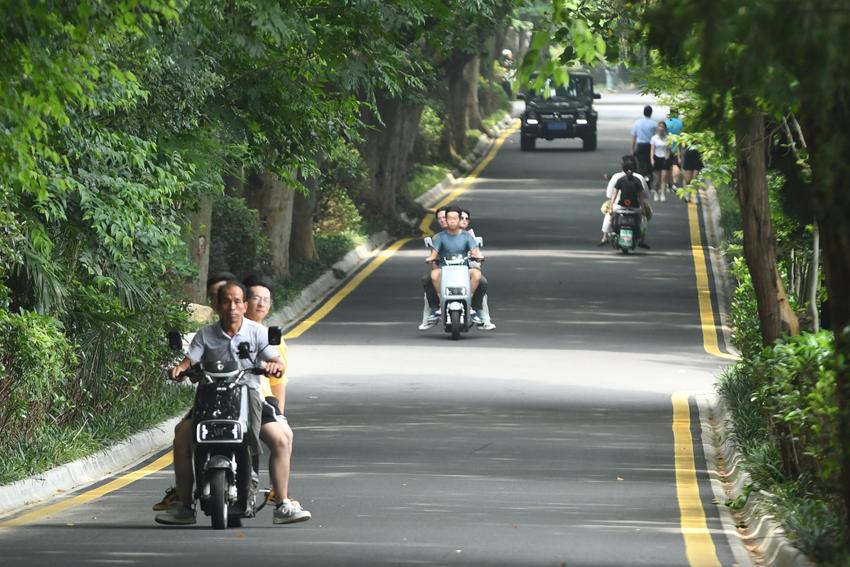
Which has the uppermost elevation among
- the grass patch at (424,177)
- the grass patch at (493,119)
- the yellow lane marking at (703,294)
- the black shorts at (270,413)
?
the grass patch at (493,119)

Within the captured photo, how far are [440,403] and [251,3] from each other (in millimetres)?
5945

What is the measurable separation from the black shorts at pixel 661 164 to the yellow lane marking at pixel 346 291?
8166 mm

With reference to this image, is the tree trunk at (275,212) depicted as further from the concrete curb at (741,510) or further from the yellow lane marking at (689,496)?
the concrete curb at (741,510)

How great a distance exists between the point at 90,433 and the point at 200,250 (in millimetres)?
10366

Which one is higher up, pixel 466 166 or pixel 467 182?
pixel 466 166

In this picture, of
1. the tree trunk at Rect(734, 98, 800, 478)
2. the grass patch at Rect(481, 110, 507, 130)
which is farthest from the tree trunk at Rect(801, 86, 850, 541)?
the grass patch at Rect(481, 110, 507, 130)

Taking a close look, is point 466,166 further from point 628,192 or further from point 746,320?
point 746,320

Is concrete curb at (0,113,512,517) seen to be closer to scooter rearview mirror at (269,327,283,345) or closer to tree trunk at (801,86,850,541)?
scooter rearview mirror at (269,327,283,345)

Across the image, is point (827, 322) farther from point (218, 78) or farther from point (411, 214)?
point (411, 214)

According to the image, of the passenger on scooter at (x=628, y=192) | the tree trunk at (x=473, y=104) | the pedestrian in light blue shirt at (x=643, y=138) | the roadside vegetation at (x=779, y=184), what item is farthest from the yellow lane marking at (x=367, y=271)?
the tree trunk at (x=473, y=104)

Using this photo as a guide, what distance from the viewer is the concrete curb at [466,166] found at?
49.4 metres

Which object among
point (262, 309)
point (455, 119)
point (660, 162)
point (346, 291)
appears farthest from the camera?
point (455, 119)

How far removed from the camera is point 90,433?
1706 centimetres

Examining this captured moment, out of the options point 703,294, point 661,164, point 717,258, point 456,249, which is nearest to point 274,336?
point 456,249
